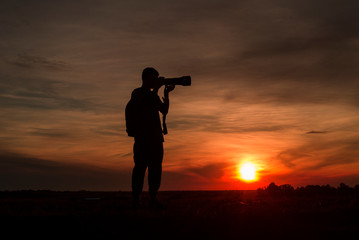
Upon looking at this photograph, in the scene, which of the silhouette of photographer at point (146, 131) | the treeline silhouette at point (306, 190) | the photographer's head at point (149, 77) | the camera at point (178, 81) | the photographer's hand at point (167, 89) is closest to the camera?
the silhouette of photographer at point (146, 131)

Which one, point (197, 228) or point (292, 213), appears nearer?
point (197, 228)

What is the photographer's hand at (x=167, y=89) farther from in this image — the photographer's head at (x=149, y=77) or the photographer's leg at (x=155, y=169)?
the photographer's leg at (x=155, y=169)

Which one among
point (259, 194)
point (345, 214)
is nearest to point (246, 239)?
point (345, 214)

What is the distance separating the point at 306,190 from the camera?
60.6ft

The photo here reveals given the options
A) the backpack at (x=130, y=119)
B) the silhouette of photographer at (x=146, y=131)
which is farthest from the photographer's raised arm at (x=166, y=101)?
the backpack at (x=130, y=119)

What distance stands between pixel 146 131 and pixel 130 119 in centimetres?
45

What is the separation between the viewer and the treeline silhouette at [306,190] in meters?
17.8

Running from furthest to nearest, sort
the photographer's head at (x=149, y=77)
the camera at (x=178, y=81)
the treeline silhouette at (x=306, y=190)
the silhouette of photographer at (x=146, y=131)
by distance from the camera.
A: 1. the treeline silhouette at (x=306, y=190)
2. the camera at (x=178, y=81)
3. the photographer's head at (x=149, y=77)
4. the silhouette of photographer at (x=146, y=131)

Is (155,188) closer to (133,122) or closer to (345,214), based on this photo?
(133,122)

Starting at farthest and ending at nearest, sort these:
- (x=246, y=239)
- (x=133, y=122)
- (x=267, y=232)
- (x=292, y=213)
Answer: (x=133, y=122)
(x=292, y=213)
(x=267, y=232)
(x=246, y=239)

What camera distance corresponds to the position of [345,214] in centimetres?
851

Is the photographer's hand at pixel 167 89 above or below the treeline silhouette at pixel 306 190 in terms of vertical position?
above

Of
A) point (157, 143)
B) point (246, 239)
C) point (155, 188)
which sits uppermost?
point (157, 143)

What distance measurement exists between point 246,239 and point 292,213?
2.98 meters
